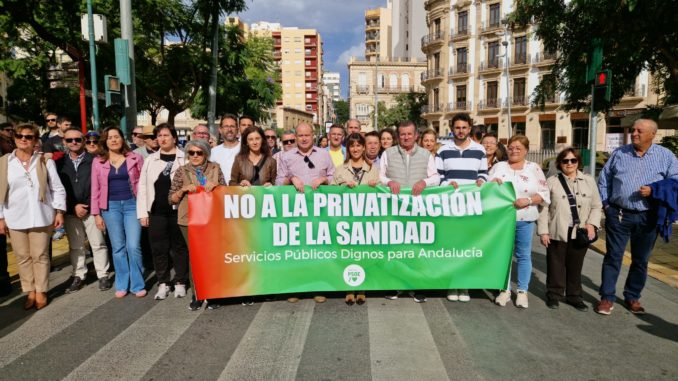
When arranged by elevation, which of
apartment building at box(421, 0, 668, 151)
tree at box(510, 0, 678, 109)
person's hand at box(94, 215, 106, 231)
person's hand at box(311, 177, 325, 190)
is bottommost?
person's hand at box(94, 215, 106, 231)

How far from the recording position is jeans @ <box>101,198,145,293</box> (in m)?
5.23

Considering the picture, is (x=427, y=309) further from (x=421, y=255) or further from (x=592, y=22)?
(x=592, y=22)

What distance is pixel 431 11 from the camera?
4978cm

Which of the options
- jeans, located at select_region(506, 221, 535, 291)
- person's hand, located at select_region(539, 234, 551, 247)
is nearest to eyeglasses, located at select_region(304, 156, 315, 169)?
jeans, located at select_region(506, 221, 535, 291)

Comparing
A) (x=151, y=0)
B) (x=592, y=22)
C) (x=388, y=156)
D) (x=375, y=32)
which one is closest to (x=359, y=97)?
(x=375, y=32)

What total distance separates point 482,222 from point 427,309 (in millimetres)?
1141

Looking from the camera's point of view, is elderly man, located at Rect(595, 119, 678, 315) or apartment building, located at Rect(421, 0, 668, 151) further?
apartment building, located at Rect(421, 0, 668, 151)

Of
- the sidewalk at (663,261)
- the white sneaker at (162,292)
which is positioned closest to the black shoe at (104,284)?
the white sneaker at (162,292)

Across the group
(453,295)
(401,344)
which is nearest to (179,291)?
(401,344)

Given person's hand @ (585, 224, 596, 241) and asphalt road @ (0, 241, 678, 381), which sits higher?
person's hand @ (585, 224, 596, 241)


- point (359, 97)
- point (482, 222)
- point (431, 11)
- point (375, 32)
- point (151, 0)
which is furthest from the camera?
point (375, 32)

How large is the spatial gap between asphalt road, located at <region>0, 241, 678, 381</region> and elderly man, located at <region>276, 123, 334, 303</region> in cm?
103

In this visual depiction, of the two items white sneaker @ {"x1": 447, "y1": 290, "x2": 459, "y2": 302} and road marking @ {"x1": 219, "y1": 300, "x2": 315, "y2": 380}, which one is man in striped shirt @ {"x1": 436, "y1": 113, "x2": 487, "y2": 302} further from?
road marking @ {"x1": 219, "y1": 300, "x2": 315, "y2": 380}

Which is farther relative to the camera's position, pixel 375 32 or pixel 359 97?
pixel 375 32
